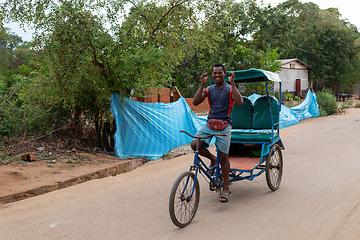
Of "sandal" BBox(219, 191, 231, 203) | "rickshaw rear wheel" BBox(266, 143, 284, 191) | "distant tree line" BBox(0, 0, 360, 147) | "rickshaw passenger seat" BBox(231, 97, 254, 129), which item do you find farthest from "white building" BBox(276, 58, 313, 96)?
"sandal" BBox(219, 191, 231, 203)

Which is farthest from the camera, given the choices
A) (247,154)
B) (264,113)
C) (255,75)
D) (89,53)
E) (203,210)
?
(89,53)

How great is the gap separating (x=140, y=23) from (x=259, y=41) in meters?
16.2

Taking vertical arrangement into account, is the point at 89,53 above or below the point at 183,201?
above

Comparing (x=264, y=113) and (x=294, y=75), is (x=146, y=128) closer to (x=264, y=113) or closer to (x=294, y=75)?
(x=264, y=113)

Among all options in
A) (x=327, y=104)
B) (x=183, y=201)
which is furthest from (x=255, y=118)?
(x=327, y=104)

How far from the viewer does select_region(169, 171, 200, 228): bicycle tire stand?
409 centimetres

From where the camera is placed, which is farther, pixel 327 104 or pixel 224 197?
pixel 327 104

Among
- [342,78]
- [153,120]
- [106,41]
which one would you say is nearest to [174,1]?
[106,41]

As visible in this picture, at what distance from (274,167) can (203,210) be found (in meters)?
1.78

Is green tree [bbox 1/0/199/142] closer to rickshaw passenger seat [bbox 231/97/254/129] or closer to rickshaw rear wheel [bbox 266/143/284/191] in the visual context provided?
rickshaw passenger seat [bbox 231/97/254/129]

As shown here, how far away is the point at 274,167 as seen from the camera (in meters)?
5.96

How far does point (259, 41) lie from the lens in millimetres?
23875

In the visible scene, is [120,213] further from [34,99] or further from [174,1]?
[174,1]

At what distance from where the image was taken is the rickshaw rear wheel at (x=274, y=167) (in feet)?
18.5
